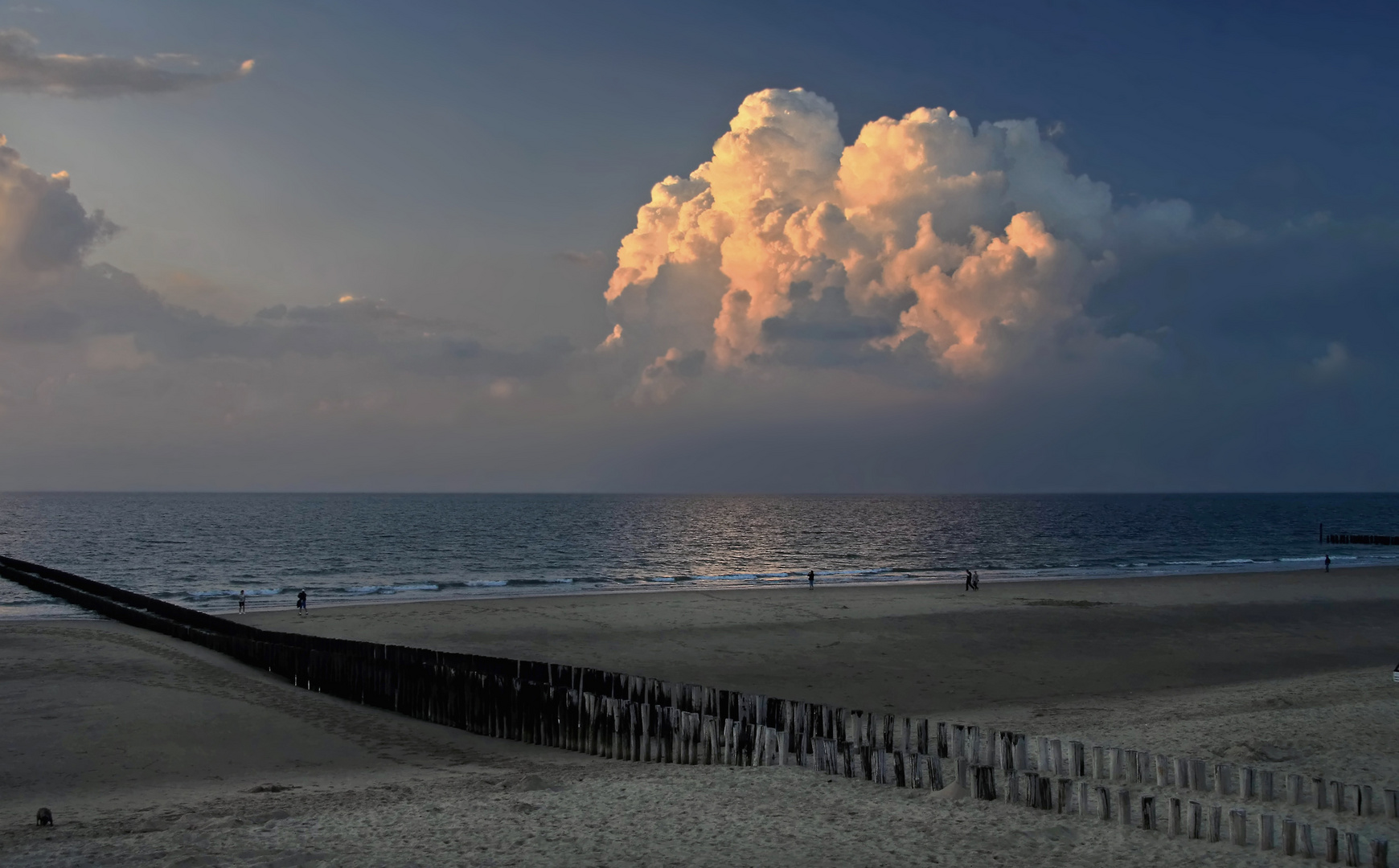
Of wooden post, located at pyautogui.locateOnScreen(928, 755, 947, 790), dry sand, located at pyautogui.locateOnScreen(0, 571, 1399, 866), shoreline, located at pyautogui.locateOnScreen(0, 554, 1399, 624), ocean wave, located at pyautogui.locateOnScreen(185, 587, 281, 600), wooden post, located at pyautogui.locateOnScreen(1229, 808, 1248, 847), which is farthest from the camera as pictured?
ocean wave, located at pyautogui.locateOnScreen(185, 587, 281, 600)

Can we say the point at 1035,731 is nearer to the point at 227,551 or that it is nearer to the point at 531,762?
the point at 531,762

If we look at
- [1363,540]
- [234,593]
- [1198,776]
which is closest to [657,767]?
[1198,776]

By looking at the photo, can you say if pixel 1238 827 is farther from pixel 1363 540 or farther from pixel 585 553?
pixel 1363 540

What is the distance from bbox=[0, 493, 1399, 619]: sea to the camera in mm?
47656

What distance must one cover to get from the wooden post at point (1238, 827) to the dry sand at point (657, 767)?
0.14m

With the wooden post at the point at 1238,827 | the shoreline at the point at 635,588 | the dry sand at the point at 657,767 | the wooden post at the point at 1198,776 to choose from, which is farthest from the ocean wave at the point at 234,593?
the wooden post at the point at 1238,827

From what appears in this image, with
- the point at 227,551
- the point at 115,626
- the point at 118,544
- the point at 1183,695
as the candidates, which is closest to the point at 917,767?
the point at 1183,695

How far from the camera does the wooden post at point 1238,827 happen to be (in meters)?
8.94

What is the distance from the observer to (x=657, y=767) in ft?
43.0

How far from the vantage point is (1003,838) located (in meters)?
9.33

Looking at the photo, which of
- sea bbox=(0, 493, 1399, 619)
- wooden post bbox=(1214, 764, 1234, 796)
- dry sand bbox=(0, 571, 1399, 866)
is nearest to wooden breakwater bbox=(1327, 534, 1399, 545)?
sea bbox=(0, 493, 1399, 619)

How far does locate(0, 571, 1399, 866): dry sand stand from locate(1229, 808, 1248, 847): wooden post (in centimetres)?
14

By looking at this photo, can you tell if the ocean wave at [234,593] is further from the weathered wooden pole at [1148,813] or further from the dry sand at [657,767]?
the weathered wooden pole at [1148,813]

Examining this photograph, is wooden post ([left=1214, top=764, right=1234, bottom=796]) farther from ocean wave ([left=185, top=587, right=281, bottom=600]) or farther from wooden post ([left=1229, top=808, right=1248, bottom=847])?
ocean wave ([left=185, top=587, right=281, bottom=600])
